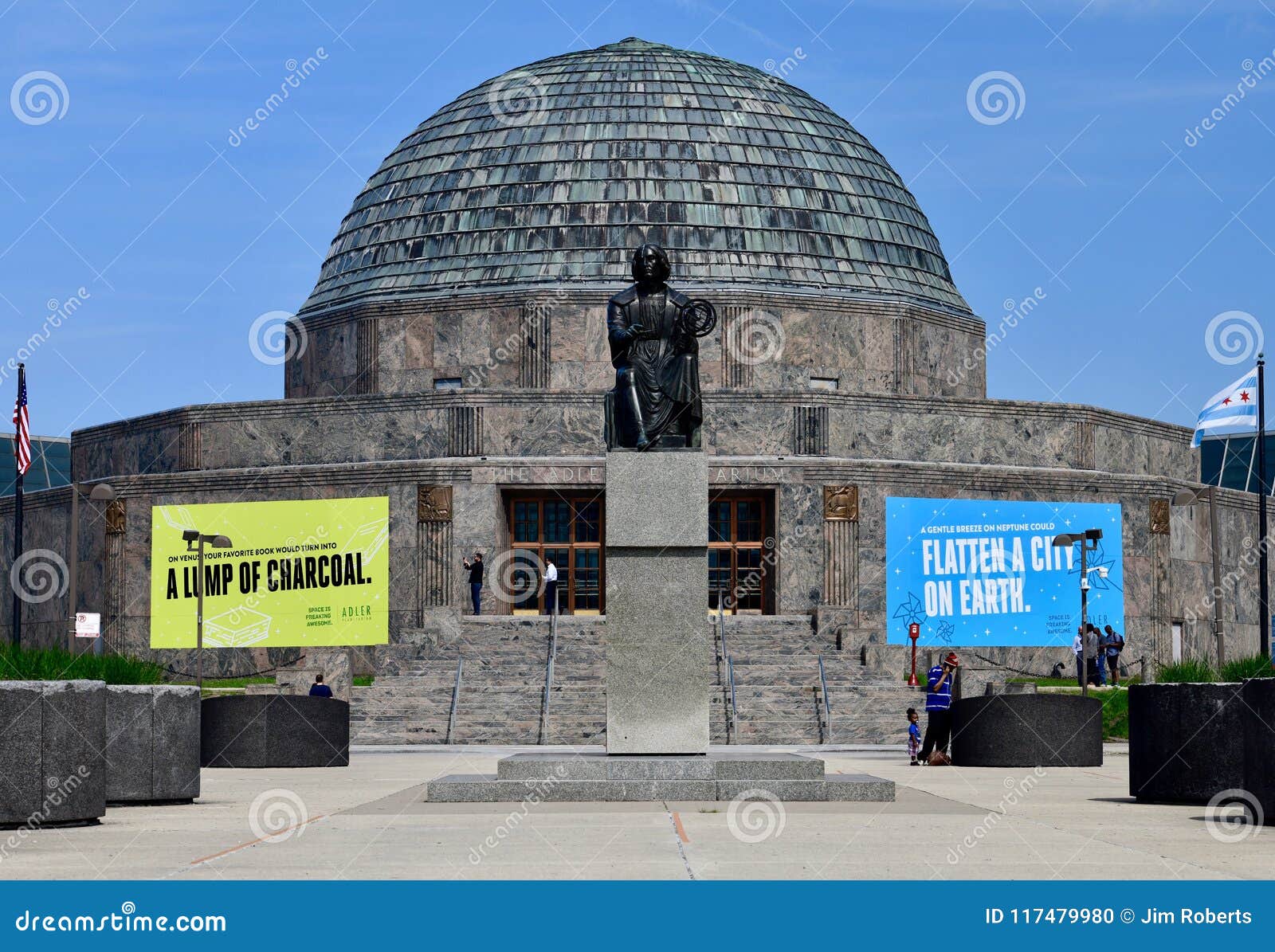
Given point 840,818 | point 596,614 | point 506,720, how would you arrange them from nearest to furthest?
point 840,818 → point 506,720 → point 596,614

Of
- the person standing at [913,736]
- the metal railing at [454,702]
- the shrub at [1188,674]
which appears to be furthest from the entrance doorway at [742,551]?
the shrub at [1188,674]

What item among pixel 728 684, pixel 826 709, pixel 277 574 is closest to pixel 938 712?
pixel 826 709

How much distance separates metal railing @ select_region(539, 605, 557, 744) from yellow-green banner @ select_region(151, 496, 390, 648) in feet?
9.26

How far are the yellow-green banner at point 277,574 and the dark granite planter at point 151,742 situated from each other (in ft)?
45.6

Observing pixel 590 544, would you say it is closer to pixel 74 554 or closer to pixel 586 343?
pixel 586 343

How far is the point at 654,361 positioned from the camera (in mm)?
12008

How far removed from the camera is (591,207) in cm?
3111

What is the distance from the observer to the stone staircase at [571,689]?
63.7 feet

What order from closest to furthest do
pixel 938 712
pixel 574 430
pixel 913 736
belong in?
pixel 938 712
pixel 913 736
pixel 574 430

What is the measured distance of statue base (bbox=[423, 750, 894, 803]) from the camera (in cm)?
1054

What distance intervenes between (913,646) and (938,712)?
777 cm
